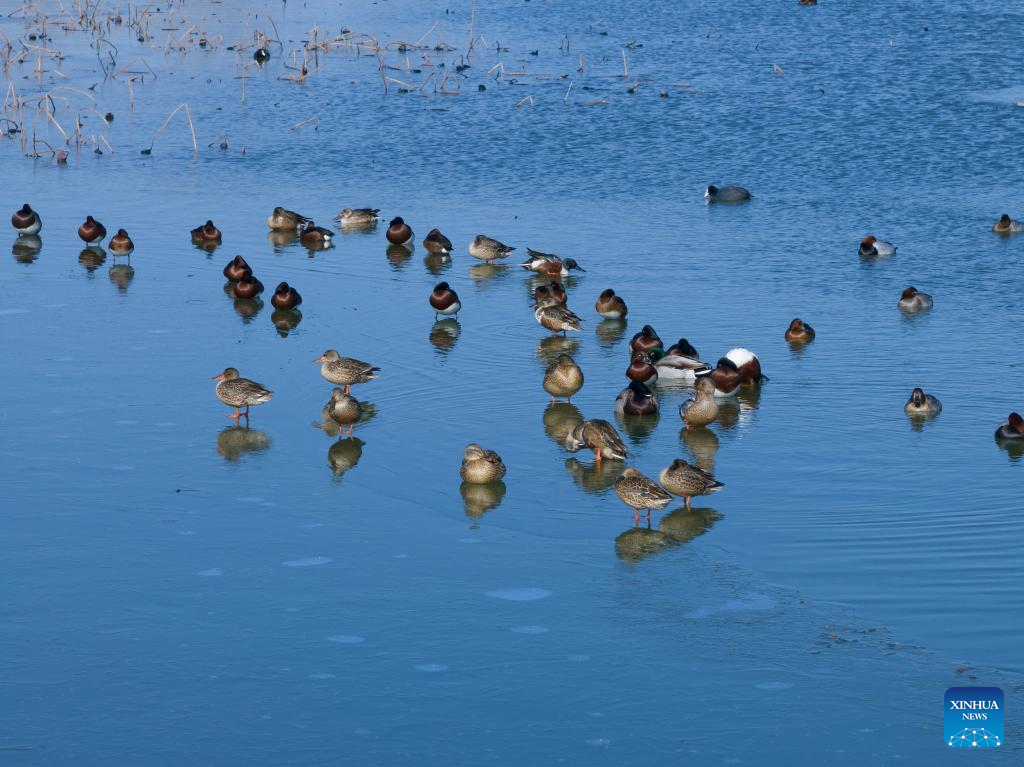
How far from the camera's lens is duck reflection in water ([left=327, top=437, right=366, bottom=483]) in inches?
619

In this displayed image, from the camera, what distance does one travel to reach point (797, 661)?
11.4 m

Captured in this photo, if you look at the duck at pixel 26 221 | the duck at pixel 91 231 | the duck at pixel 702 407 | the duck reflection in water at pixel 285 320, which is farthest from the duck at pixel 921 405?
the duck at pixel 26 221

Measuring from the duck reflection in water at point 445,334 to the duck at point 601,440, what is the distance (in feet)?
14.5

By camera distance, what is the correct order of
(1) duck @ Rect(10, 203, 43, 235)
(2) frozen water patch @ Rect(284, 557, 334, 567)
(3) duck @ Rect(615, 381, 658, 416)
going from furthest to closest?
1. (1) duck @ Rect(10, 203, 43, 235)
2. (3) duck @ Rect(615, 381, 658, 416)
3. (2) frozen water patch @ Rect(284, 557, 334, 567)

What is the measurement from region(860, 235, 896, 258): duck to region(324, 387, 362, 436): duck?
11.3m

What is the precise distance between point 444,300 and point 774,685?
1145cm

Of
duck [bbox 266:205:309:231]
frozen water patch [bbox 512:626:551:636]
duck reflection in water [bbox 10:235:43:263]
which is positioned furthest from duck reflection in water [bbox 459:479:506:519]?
duck reflection in water [bbox 10:235:43:263]

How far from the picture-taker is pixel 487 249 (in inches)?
981

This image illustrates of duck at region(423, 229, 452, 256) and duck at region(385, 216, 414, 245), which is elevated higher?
duck at region(385, 216, 414, 245)

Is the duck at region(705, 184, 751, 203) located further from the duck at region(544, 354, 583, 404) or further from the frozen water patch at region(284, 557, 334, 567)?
the frozen water patch at region(284, 557, 334, 567)

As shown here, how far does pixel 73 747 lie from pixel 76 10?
1694 inches

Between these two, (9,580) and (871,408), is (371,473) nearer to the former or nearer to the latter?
(9,580)

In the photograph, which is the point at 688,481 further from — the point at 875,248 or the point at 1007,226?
the point at 1007,226

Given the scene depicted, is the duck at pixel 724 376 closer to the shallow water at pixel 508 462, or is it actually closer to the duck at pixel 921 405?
the shallow water at pixel 508 462
